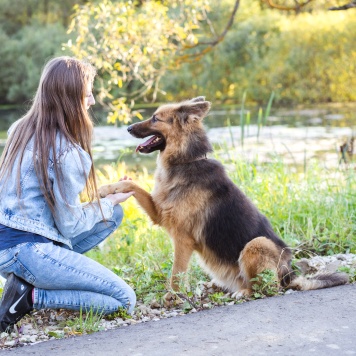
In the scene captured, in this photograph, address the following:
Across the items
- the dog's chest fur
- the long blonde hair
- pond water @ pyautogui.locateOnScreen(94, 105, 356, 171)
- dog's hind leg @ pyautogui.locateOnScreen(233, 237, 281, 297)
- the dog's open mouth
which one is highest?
the long blonde hair

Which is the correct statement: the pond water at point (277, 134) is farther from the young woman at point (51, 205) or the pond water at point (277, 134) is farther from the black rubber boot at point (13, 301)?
the black rubber boot at point (13, 301)

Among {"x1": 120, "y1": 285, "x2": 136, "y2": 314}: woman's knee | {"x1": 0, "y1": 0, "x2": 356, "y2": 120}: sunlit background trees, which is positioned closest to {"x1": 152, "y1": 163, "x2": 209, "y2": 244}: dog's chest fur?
{"x1": 120, "y1": 285, "x2": 136, "y2": 314}: woman's knee

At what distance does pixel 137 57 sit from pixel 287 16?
83.4ft

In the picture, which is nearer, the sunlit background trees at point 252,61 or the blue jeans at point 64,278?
→ the blue jeans at point 64,278

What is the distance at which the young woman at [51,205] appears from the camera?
363cm

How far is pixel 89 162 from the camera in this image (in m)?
3.77

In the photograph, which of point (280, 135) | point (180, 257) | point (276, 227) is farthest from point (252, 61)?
point (180, 257)

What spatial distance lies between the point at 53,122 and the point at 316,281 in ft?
7.25

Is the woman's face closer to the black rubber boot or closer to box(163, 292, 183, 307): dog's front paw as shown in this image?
the black rubber boot

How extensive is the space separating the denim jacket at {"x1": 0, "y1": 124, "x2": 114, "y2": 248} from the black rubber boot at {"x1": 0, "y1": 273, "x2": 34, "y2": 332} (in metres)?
0.33

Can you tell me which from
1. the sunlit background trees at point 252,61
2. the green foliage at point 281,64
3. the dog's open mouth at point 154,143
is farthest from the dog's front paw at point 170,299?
the green foliage at point 281,64

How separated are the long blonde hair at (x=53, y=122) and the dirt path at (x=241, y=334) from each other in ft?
2.91

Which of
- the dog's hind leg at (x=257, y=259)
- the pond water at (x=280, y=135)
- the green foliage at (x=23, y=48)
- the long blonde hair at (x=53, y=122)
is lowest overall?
the pond water at (x=280, y=135)

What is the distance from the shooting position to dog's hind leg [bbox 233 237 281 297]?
4301 mm
